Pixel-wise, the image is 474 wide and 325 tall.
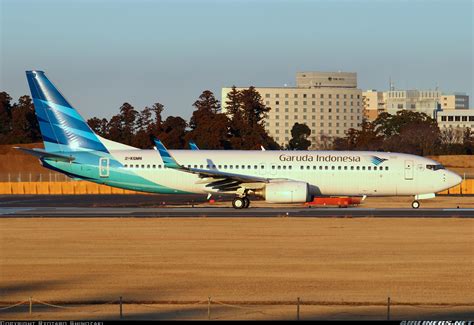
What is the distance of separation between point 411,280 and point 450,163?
259 feet

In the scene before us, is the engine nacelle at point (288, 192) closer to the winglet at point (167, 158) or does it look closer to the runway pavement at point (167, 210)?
the runway pavement at point (167, 210)

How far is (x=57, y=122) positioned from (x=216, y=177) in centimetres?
952

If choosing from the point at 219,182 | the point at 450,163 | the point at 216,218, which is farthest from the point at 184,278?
the point at 450,163

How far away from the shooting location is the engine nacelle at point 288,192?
49812 mm

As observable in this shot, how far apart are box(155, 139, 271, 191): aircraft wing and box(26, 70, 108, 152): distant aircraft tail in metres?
4.02

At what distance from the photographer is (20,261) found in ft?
97.8

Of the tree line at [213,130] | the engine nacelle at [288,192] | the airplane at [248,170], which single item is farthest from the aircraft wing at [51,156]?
the tree line at [213,130]

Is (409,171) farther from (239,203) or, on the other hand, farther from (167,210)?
(167,210)

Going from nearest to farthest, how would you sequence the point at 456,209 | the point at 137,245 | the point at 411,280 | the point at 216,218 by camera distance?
the point at 411,280 < the point at 137,245 < the point at 216,218 < the point at 456,209

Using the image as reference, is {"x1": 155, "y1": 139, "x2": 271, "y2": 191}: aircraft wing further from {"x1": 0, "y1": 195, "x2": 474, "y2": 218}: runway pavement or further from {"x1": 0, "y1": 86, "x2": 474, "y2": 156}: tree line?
{"x1": 0, "y1": 86, "x2": 474, "y2": 156}: tree line

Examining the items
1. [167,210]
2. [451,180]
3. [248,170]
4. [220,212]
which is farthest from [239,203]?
[451,180]

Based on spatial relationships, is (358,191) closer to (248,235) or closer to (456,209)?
(456,209)

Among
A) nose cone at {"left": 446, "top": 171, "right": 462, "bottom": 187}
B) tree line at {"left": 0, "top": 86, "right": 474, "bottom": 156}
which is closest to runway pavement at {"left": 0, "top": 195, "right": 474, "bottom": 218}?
nose cone at {"left": 446, "top": 171, "right": 462, "bottom": 187}

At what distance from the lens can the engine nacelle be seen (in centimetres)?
4981
